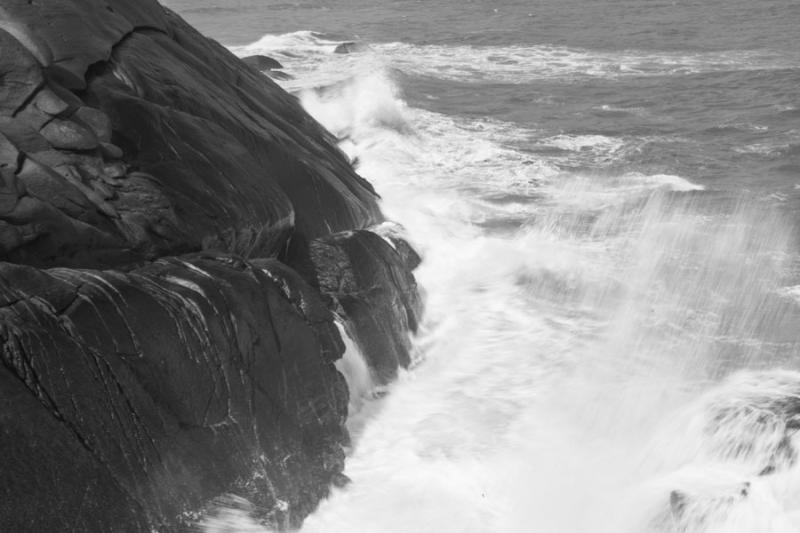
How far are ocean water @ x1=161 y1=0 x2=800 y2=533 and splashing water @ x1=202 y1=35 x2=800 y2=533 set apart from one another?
0.11ft

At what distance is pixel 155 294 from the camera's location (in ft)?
31.7

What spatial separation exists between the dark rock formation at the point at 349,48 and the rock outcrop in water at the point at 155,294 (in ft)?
80.0

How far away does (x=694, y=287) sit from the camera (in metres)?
16.9

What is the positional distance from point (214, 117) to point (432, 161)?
33.0 ft

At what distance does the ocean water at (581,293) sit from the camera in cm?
1083

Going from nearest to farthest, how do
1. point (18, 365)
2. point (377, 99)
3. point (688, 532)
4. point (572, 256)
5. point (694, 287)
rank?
1. point (18, 365)
2. point (688, 532)
3. point (694, 287)
4. point (572, 256)
5. point (377, 99)

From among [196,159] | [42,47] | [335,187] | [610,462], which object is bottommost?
[610,462]

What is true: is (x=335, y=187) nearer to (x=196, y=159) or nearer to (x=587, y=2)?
(x=196, y=159)

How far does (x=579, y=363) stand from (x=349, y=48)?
2782 cm

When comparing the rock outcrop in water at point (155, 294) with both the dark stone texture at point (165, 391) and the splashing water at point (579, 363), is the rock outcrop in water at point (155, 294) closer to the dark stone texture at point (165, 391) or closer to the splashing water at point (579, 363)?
the dark stone texture at point (165, 391)

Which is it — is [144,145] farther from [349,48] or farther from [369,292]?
[349,48]

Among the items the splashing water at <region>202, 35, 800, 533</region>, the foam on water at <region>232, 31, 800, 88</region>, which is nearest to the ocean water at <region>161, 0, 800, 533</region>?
the splashing water at <region>202, 35, 800, 533</region>

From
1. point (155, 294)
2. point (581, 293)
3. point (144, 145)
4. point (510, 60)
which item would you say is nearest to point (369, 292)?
point (144, 145)

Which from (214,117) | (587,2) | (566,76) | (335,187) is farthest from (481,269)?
(587,2)
